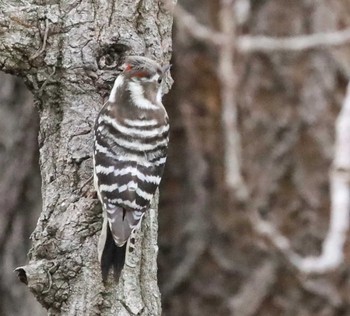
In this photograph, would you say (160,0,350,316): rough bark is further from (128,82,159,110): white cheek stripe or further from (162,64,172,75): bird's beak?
(162,64,172,75): bird's beak

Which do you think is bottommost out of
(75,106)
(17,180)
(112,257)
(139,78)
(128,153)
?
A: (112,257)

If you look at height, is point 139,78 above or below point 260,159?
above

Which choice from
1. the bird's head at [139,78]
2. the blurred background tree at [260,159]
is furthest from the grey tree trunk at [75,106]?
the blurred background tree at [260,159]

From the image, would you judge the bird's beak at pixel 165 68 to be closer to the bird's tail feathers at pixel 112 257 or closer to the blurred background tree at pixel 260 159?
the bird's tail feathers at pixel 112 257

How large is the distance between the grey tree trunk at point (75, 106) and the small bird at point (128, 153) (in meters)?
0.08

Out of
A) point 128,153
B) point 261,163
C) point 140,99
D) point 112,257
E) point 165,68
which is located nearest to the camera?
point 112,257

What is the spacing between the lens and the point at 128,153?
13.8 feet

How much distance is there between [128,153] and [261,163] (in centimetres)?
231

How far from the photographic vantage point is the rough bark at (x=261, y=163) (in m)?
6.40

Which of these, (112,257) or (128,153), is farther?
(128,153)

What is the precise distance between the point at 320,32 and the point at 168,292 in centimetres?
175

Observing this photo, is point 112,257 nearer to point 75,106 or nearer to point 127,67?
point 75,106

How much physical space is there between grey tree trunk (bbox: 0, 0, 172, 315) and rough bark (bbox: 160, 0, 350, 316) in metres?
2.03

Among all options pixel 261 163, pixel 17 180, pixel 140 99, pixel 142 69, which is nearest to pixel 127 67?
pixel 142 69
